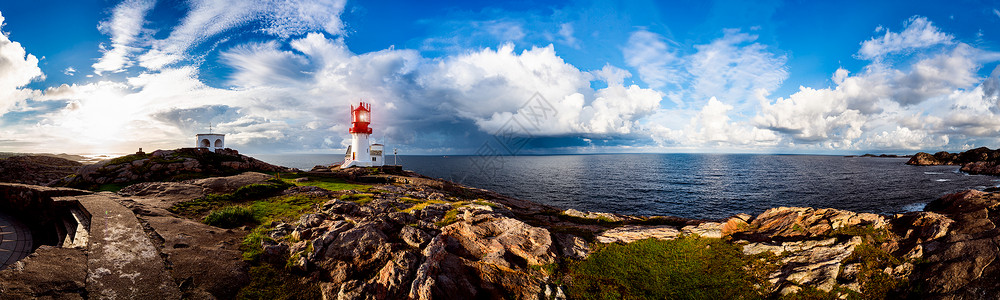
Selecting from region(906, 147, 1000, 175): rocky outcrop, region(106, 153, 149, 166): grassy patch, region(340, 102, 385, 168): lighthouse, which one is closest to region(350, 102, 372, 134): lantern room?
region(340, 102, 385, 168): lighthouse

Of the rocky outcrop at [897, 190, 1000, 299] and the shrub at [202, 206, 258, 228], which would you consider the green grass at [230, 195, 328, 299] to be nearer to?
the shrub at [202, 206, 258, 228]

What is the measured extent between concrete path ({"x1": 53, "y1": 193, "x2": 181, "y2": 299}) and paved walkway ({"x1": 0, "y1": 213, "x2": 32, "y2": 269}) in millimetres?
7993

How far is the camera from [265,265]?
10.9 meters

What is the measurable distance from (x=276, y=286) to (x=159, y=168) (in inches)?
1386

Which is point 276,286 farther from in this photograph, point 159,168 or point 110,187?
point 159,168

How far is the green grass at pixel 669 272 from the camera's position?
9.95 m

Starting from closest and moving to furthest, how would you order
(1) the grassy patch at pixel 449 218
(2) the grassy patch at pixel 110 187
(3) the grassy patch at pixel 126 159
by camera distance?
(1) the grassy patch at pixel 449 218 < (2) the grassy patch at pixel 110 187 < (3) the grassy patch at pixel 126 159

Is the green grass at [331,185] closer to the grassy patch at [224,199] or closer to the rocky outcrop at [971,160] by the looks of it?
the grassy patch at [224,199]

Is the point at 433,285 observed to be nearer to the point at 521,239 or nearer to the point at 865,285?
the point at 521,239

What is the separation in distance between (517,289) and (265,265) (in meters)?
8.38

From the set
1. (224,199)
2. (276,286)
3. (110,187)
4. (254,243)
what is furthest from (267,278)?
(110,187)

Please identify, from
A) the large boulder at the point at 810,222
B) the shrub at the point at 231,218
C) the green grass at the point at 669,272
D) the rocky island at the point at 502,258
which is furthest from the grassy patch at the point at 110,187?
the large boulder at the point at 810,222

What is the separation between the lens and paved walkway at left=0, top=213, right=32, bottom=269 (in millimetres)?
16155

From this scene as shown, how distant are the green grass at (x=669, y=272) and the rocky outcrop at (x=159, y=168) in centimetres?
3823
